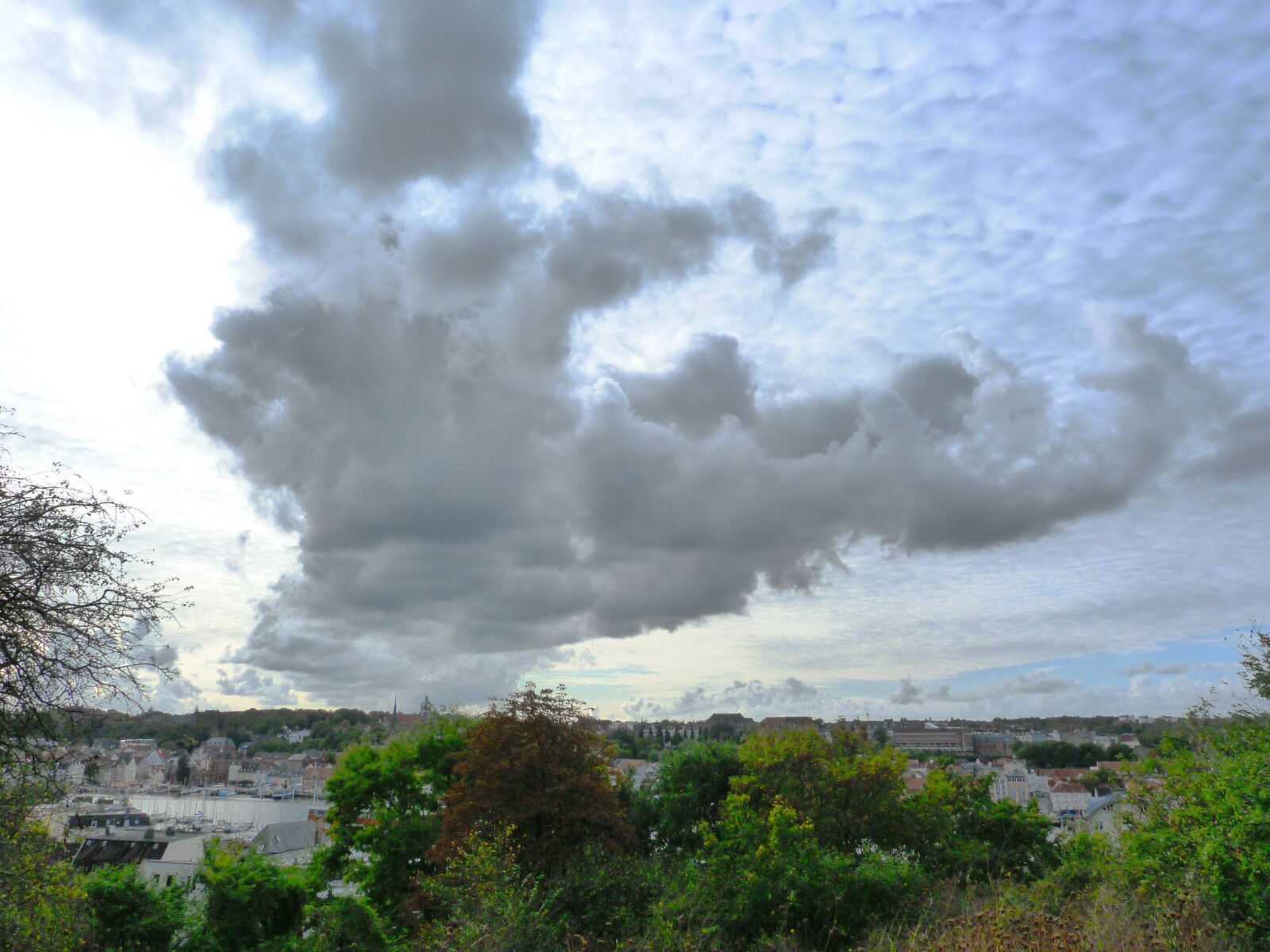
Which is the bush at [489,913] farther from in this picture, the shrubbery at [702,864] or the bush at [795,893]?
the bush at [795,893]

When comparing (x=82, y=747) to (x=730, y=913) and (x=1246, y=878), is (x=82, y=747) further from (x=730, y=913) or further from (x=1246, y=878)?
(x=1246, y=878)

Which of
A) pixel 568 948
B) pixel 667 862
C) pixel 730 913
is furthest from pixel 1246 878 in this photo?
pixel 667 862

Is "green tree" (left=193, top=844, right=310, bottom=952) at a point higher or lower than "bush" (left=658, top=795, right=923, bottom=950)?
lower

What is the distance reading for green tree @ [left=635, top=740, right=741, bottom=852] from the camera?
69.9ft

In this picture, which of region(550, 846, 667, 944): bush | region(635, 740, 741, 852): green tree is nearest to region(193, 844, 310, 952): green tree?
region(635, 740, 741, 852): green tree

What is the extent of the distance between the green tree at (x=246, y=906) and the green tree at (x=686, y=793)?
28.9 feet

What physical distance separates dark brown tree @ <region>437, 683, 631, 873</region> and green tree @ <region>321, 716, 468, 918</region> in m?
5.90

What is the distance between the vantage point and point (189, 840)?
51344mm

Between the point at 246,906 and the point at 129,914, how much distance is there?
3.32 m

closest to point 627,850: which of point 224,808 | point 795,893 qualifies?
point 795,893

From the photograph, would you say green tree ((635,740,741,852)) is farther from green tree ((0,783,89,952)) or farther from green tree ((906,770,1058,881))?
green tree ((0,783,89,952))

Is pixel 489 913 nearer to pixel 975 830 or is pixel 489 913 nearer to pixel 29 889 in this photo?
pixel 29 889

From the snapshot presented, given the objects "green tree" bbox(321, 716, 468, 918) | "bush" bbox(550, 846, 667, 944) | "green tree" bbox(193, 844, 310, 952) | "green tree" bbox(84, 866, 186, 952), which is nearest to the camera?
"bush" bbox(550, 846, 667, 944)

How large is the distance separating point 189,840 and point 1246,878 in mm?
57603
